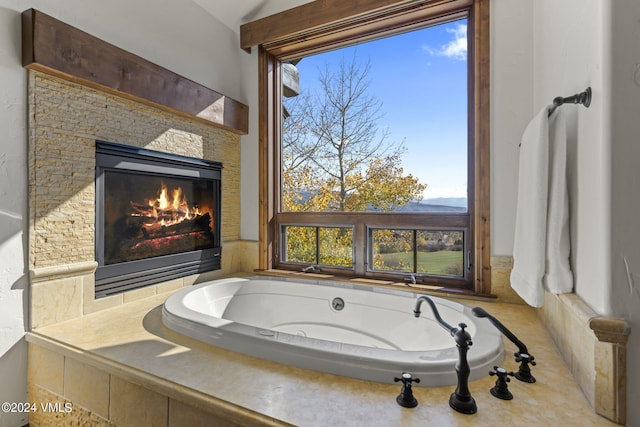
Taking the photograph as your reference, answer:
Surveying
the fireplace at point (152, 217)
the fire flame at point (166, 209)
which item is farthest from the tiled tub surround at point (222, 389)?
the fire flame at point (166, 209)

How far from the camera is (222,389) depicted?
109cm

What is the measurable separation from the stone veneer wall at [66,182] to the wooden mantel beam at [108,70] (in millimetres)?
83

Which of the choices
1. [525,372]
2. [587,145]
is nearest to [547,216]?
[587,145]

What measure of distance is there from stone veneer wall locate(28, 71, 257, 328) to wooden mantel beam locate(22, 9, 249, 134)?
83 millimetres

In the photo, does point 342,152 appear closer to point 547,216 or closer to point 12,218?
point 547,216

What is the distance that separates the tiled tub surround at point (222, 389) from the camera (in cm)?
95

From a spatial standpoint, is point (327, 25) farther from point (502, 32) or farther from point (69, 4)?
point (69, 4)

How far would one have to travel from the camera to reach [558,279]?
1.22 meters

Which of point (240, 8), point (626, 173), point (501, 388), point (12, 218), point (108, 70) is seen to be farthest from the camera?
point (240, 8)

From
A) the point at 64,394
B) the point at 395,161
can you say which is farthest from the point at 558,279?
the point at 64,394

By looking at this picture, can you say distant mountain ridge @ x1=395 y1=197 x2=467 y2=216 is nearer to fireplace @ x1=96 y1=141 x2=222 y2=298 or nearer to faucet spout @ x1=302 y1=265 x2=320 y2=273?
faucet spout @ x1=302 y1=265 x2=320 y2=273

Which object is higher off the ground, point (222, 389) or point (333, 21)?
point (333, 21)

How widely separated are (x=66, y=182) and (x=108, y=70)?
0.69 metres

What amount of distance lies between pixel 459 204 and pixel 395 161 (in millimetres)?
567
